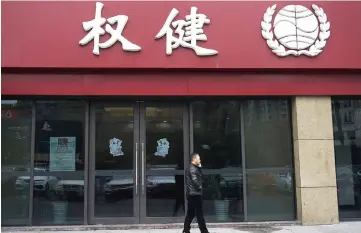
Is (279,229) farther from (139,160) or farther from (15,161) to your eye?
(15,161)

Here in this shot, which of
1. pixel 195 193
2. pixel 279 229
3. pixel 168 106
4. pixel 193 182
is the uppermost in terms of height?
pixel 168 106

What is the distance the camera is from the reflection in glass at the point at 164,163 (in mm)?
8945

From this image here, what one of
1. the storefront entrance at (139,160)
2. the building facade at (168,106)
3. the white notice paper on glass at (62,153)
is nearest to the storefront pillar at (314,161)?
the building facade at (168,106)

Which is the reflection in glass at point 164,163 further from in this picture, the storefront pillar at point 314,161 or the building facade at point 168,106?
the storefront pillar at point 314,161

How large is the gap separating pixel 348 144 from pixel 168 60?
506cm

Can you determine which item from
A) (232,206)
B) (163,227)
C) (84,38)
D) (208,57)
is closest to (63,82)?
(84,38)

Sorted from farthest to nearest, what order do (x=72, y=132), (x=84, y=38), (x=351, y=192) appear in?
1. (x=351, y=192)
2. (x=72, y=132)
3. (x=84, y=38)

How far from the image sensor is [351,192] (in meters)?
9.65

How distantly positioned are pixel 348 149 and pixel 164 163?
4695 mm

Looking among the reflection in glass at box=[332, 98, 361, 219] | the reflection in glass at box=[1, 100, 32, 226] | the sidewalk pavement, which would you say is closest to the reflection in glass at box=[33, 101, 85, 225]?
the reflection in glass at box=[1, 100, 32, 226]

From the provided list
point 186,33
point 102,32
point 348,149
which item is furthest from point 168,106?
point 348,149

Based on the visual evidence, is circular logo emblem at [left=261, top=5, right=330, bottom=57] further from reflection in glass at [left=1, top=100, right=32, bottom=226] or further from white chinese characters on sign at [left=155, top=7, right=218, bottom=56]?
reflection in glass at [left=1, top=100, right=32, bottom=226]

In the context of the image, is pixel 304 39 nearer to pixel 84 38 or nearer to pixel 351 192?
pixel 351 192

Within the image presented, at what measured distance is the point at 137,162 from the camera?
893 cm
